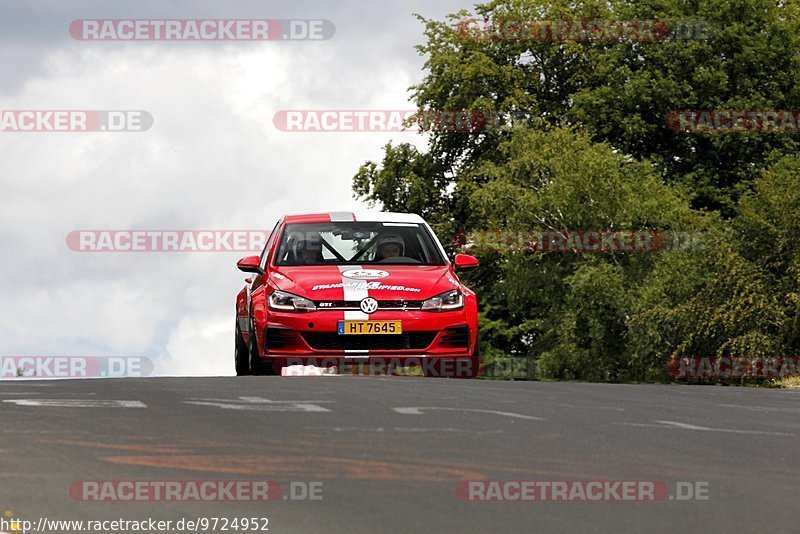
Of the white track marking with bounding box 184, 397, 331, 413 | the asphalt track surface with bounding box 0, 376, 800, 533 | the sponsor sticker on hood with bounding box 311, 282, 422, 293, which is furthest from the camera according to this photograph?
the sponsor sticker on hood with bounding box 311, 282, 422, 293

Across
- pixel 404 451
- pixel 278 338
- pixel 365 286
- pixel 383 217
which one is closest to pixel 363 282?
pixel 365 286

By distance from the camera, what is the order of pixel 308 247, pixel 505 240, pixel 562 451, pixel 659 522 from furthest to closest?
pixel 505 240, pixel 308 247, pixel 562 451, pixel 659 522

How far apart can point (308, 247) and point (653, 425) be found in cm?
720

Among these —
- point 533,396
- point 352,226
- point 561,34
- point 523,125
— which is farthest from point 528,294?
point 533,396

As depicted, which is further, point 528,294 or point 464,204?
point 464,204

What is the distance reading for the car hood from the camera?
656 inches

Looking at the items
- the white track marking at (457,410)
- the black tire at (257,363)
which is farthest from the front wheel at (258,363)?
the white track marking at (457,410)

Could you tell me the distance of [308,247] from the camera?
58.7 feet

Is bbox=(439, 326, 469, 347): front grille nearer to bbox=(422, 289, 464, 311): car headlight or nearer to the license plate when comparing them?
bbox=(422, 289, 464, 311): car headlight

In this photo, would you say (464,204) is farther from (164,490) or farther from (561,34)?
(164,490)

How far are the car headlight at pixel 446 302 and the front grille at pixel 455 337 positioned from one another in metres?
0.23

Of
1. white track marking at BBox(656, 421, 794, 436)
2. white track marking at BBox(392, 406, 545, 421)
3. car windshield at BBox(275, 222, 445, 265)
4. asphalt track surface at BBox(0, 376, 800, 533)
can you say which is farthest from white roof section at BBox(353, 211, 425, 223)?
white track marking at BBox(656, 421, 794, 436)

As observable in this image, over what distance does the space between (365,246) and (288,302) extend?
1702mm

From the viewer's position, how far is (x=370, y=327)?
1661cm
